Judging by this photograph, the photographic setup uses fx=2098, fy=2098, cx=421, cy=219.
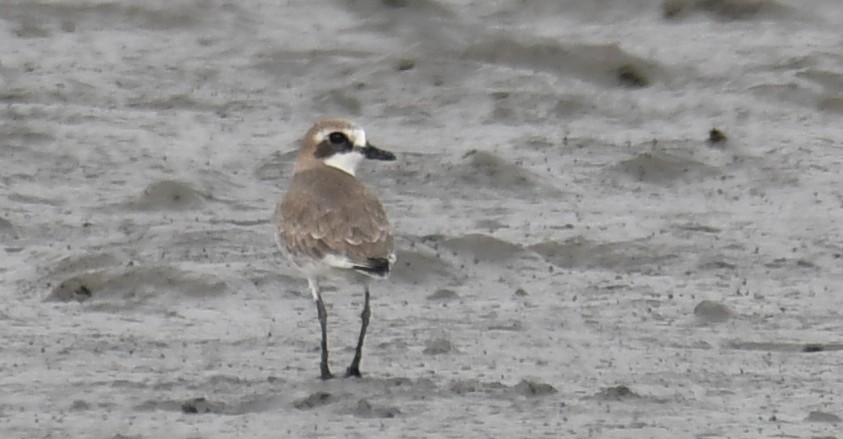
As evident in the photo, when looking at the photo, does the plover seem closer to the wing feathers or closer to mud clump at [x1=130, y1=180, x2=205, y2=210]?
the wing feathers

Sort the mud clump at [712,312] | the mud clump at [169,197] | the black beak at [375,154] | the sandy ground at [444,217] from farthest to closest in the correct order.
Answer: the mud clump at [169,197] → the black beak at [375,154] → the mud clump at [712,312] → the sandy ground at [444,217]

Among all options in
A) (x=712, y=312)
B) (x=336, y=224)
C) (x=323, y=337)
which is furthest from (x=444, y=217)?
(x=323, y=337)

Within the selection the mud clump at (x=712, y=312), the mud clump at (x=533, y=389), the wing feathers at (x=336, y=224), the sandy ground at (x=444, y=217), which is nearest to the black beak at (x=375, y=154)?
the wing feathers at (x=336, y=224)

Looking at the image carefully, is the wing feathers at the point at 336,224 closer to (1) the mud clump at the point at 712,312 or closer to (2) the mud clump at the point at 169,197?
(1) the mud clump at the point at 712,312

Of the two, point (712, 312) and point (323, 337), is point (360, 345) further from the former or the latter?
point (712, 312)

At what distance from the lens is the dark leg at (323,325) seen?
8.42 m

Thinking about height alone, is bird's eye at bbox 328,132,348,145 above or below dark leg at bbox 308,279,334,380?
above

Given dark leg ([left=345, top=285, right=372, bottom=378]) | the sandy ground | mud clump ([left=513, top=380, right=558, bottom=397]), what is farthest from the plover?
mud clump ([left=513, top=380, right=558, bottom=397])

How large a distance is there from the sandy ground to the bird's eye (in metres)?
0.74

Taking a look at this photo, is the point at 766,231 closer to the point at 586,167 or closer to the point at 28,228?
the point at 586,167

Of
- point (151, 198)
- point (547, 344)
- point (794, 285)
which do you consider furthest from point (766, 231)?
point (151, 198)

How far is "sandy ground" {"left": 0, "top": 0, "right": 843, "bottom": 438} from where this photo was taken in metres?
8.12

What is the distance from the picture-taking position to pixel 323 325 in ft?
28.9

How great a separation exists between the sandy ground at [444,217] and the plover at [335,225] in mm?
356
